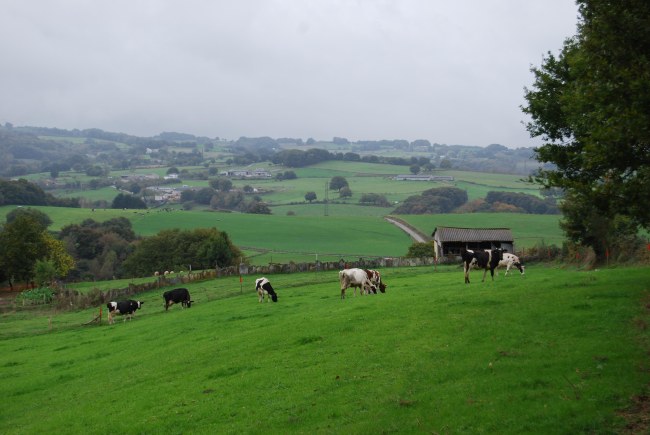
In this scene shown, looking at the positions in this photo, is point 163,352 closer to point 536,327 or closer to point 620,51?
point 536,327

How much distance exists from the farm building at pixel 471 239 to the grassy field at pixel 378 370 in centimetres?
3866

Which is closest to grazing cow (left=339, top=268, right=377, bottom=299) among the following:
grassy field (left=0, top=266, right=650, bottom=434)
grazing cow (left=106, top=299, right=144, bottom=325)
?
grassy field (left=0, top=266, right=650, bottom=434)

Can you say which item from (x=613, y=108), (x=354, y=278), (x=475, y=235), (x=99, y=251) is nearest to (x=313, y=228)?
(x=99, y=251)

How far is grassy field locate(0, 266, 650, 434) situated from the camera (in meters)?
12.3

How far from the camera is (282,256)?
85062 millimetres

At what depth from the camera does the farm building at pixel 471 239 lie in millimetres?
63781

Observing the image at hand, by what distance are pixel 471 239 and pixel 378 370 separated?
51.1 metres

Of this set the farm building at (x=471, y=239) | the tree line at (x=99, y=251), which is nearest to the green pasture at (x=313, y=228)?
the tree line at (x=99, y=251)

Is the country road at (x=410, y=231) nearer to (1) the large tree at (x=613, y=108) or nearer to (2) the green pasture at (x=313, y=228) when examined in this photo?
(2) the green pasture at (x=313, y=228)

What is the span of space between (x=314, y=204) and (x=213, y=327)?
4990 inches

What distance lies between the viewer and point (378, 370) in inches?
613

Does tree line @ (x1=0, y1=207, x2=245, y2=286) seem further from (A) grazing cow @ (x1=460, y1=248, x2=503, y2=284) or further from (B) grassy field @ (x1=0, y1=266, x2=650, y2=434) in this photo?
(B) grassy field @ (x1=0, y1=266, x2=650, y2=434)

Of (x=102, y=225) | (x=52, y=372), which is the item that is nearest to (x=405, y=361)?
(x=52, y=372)

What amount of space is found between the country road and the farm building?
2489 cm
